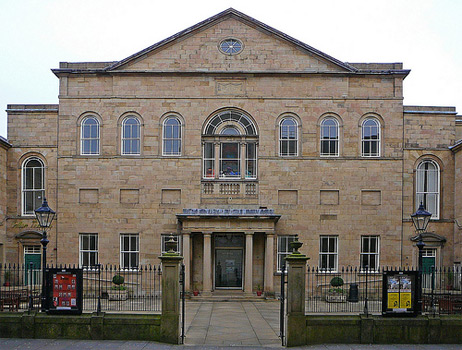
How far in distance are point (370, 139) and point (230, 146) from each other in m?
7.43

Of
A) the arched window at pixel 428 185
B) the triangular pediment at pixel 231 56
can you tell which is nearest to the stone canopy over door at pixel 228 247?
the triangular pediment at pixel 231 56

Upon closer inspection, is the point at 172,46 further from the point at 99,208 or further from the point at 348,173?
the point at 348,173

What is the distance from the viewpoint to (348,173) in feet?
98.8

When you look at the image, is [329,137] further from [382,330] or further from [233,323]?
[382,330]

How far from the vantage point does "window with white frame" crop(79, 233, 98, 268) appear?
98.5ft

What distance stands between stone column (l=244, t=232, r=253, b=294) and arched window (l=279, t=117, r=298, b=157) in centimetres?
480

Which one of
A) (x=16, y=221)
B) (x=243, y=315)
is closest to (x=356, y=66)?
(x=243, y=315)

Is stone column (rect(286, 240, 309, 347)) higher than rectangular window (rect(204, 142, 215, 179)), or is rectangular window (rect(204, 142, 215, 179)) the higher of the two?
rectangular window (rect(204, 142, 215, 179))

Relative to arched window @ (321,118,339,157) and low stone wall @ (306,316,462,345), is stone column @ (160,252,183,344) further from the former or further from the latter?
arched window @ (321,118,339,157)

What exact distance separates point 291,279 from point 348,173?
1468 centimetres

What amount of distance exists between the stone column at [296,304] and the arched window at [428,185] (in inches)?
635

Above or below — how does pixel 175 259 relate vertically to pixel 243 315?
above

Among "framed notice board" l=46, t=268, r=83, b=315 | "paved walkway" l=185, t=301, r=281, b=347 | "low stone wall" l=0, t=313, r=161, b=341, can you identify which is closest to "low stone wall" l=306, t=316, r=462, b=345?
"paved walkway" l=185, t=301, r=281, b=347

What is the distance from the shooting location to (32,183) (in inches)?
1209
